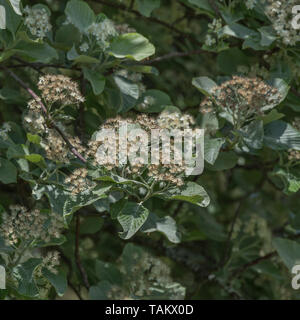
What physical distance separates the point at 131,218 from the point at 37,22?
88 centimetres

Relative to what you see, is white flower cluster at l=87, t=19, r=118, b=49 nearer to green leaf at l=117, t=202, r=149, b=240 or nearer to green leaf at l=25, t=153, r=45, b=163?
green leaf at l=25, t=153, r=45, b=163

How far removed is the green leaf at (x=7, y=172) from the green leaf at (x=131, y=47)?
568 mm

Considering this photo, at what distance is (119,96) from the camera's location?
2377 mm

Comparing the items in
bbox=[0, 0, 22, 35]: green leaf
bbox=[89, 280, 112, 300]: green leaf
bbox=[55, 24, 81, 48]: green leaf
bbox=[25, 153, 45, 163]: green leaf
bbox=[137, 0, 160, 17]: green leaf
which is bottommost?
bbox=[89, 280, 112, 300]: green leaf

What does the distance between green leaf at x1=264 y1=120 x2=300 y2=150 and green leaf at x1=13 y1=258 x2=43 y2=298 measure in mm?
960

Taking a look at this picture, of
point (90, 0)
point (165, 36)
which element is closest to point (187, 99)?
point (165, 36)

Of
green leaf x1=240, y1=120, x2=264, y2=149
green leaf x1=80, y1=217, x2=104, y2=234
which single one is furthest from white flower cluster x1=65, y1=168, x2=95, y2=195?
green leaf x1=80, y1=217, x2=104, y2=234

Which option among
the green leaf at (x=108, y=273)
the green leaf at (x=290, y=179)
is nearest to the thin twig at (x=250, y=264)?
the green leaf at (x=290, y=179)

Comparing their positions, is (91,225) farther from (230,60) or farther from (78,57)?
(230,60)

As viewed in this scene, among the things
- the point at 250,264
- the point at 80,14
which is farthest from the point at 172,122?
the point at 250,264

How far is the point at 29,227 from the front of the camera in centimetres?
205

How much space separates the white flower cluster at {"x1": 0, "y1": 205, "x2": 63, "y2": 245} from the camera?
2.04 metres

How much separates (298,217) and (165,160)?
112 centimetres

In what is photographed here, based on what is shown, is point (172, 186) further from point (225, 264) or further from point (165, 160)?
point (225, 264)
